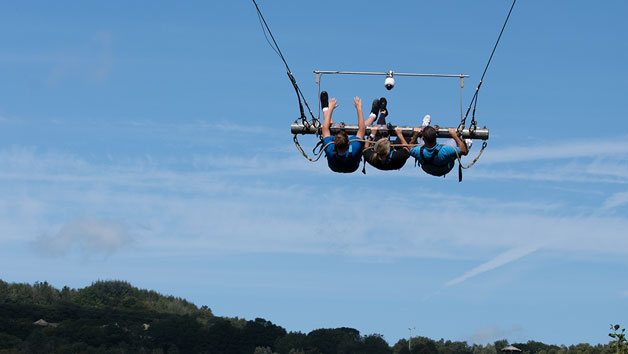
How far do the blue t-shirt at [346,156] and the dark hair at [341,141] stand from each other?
4.3 inches

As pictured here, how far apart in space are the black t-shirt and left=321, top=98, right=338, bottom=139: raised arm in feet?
2.87

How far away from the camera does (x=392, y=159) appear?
61.7ft

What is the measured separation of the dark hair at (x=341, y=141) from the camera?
18.8 metres

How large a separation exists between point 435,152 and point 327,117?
7.28 feet

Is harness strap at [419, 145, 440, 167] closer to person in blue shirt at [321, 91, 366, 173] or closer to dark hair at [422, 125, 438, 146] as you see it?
dark hair at [422, 125, 438, 146]

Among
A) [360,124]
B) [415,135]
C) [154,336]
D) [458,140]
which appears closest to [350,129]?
[360,124]

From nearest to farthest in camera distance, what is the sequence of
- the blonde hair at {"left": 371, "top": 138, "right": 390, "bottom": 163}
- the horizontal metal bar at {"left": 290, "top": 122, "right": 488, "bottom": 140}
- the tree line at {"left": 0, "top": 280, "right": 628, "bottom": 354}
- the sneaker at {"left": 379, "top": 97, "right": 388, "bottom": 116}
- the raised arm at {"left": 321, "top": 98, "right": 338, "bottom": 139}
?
the blonde hair at {"left": 371, "top": 138, "right": 390, "bottom": 163} → the horizontal metal bar at {"left": 290, "top": 122, "right": 488, "bottom": 140} → the raised arm at {"left": 321, "top": 98, "right": 338, "bottom": 139} → the sneaker at {"left": 379, "top": 97, "right": 388, "bottom": 116} → the tree line at {"left": 0, "top": 280, "right": 628, "bottom": 354}

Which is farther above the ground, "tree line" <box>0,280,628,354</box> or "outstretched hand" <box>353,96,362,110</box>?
"tree line" <box>0,280,628,354</box>

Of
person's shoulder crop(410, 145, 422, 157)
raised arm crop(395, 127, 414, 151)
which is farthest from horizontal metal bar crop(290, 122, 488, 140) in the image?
person's shoulder crop(410, 145, 422, 157)

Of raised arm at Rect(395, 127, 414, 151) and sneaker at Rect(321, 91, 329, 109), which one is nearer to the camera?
raised arm at Rect(395, 127, 414, 151)

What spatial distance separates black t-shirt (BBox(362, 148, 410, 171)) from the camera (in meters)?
18.8

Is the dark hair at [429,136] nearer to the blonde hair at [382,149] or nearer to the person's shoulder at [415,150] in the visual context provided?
the person's shoulder at [415,150]

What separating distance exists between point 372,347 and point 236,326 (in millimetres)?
22915

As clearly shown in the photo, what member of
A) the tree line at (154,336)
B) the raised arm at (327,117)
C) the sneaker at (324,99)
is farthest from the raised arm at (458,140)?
the tree line at (154,336)
